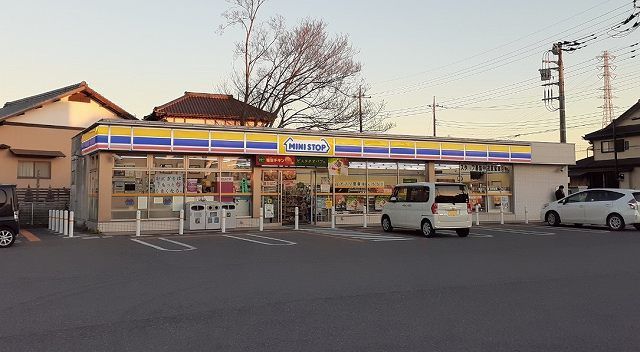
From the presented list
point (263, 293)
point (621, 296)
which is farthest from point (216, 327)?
point (621, 296)

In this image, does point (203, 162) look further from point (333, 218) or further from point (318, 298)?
point (318, 298)

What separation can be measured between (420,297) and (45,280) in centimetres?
606

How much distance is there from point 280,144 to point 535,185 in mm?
14427

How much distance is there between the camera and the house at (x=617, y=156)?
40.3 meters

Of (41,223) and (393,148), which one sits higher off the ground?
(393,148)

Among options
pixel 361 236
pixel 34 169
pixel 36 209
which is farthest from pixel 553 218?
pixel 34 169

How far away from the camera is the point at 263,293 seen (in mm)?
7641

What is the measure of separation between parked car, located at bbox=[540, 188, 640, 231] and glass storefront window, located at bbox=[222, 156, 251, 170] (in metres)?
12.9

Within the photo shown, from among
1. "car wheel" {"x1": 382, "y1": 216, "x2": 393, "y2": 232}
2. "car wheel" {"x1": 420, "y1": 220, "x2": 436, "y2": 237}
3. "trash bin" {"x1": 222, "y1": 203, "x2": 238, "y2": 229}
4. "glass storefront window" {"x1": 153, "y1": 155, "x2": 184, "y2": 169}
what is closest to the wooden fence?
"glass storefront window" {"x1": 153, "y1": 155, "x2": 184, "y2": 169}

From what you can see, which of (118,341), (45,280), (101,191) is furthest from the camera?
(101,191)

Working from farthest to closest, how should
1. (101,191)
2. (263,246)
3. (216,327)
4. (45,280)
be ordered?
1. (101,191)
2. (263,246)
3. (45,280)
4. (216,327)

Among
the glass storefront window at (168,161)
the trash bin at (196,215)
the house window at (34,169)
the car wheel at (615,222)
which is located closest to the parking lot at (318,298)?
the trash bin at (196,215)

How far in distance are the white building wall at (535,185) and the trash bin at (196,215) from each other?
16.1 metres

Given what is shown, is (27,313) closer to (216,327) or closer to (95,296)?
(95,296)
